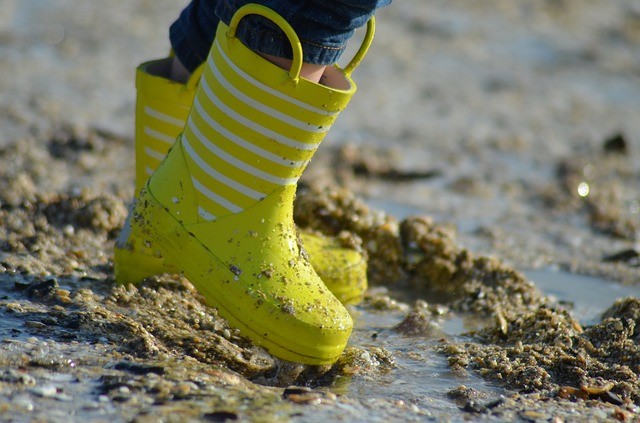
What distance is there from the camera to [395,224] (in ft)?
8.17

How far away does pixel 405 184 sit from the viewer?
323 centimetres

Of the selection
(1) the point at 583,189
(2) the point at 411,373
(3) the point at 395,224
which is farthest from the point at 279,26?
(1) the point at 583,189

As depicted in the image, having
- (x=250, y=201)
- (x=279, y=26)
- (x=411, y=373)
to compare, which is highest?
(x=279, y=26)

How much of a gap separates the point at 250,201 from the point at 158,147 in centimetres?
40

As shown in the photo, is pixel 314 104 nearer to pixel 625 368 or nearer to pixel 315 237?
pixel 315 237

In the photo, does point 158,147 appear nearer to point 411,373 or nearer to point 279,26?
point 279,26

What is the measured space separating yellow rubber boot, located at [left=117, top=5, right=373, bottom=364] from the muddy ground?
0.11 m

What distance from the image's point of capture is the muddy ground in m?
1.56

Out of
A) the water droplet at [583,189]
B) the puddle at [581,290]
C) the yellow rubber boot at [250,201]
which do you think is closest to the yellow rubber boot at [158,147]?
the yellow rubber boot at [250,201]

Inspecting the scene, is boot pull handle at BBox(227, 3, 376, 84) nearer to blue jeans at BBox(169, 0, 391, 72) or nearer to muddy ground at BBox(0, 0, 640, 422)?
blue jeans at BBox(169, 0, 391, 72)

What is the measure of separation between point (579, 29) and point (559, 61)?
709mm

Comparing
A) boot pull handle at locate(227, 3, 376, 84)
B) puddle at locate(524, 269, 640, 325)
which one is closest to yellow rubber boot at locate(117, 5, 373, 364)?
boot pull handle at locate(227, 3, 376, 84)

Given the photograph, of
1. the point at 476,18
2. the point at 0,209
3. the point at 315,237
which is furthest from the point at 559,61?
the point at 0,209

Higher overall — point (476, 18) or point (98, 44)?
point (476, 18)
